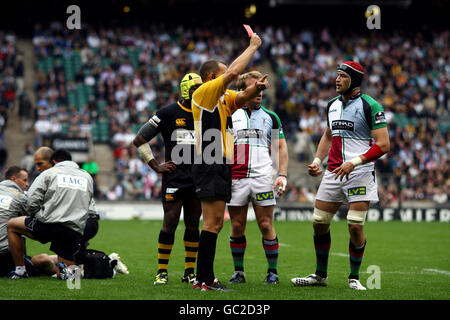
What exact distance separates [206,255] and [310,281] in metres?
1.62

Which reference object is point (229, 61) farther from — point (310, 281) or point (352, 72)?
point (310, 281)

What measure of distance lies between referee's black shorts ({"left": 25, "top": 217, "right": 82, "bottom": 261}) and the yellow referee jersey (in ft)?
7.38

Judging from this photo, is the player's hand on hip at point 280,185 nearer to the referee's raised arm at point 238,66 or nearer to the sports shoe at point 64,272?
the referee's raised arm at point 238,66

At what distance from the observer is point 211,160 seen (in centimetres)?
678

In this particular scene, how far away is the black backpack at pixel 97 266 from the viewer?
8.41 m

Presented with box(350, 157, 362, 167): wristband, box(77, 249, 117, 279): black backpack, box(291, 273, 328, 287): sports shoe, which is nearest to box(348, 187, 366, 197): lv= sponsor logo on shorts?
box(350, 157, 362, 167): wristband

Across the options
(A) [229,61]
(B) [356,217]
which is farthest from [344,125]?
(A) [229,61]

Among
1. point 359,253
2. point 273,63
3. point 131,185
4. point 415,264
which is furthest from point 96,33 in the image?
point 359,253

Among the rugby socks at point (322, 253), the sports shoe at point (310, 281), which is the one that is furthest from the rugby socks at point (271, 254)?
the rugby socks at point (322, 253)

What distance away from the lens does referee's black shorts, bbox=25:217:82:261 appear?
26.3 feet

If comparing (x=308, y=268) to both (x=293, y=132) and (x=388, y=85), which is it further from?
(x=388, y=85)

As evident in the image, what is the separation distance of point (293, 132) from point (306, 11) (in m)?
10.5

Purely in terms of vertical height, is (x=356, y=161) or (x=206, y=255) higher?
(x=356, y=161)

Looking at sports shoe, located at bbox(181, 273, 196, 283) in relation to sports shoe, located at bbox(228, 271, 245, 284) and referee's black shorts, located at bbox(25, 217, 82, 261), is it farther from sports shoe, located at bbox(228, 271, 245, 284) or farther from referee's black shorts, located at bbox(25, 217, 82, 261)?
referee's black shorts, located at bbox(25, 217, 82, 261)
